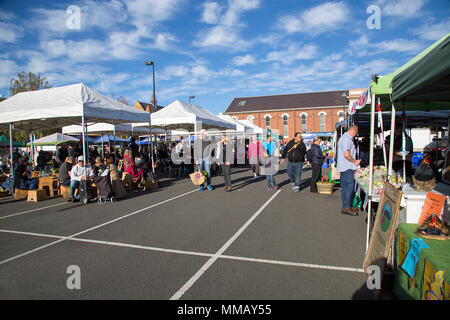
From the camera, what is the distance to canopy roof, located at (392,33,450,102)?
2260mm

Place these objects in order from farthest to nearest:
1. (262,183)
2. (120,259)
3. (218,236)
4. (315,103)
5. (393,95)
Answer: (315,103) < (262,183) < (218,236) < (120,259) < (393,95)

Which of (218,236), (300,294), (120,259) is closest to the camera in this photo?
(300,294)

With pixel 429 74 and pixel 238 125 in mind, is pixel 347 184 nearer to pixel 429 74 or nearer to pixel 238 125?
pixel 429 74

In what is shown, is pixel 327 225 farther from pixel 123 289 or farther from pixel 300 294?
pixel 123 289

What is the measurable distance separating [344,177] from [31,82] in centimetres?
3422

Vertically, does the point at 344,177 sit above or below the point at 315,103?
below

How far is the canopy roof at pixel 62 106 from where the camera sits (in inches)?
346

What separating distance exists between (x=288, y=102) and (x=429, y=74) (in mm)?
64879

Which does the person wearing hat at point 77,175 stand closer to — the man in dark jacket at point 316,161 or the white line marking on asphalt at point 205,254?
the white line marking on asphalt at point 205,254

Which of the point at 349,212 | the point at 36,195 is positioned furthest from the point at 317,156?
the point at 36,195

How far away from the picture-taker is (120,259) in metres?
4.07

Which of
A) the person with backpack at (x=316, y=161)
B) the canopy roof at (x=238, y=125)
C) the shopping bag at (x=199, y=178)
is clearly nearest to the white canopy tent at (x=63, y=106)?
the shopping bag at (x=199, y=178)

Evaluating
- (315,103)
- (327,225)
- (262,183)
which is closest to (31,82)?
(262,183)

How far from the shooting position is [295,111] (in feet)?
204
